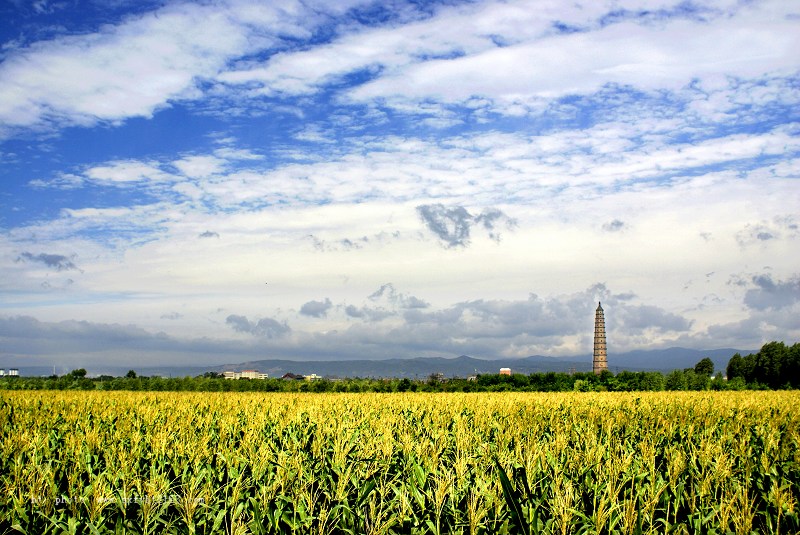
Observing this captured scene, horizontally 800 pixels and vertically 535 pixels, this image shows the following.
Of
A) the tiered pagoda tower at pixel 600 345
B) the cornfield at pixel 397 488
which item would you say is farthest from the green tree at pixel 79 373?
the tiered pagoda tower at pixel 600 345

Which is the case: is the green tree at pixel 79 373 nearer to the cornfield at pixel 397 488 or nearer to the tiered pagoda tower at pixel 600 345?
the cornfield at pixel 397 488

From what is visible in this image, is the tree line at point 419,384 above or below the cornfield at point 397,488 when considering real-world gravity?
below

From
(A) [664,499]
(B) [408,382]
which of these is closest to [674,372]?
(B) [408,382]

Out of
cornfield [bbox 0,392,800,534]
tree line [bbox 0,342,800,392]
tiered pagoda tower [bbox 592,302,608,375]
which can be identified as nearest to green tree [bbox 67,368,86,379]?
tree line [bbox 0,342,800,392]

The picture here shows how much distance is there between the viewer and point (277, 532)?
6770mm

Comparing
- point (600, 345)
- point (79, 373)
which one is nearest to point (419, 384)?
point (79, 373)

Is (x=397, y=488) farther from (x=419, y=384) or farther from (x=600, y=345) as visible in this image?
(x=600, y=345)

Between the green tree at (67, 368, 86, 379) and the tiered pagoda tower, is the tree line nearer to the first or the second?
the green tree at (67, 368, 86, 379)

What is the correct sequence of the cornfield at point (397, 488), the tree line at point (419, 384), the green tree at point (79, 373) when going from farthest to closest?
1. the green tree at point (79, 373)
2. the tree line at point (419, 384)
3. the cornfield at point (397, 488)

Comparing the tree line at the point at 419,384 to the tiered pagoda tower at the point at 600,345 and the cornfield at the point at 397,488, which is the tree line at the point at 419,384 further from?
the tiered pagoda tower at the point at 600,345

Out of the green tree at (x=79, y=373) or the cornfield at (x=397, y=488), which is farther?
the green tree at (x=79, y=373)

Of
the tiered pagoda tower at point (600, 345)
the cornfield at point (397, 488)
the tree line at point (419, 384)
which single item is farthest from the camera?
the tiered pagoda tower at point (600, 345)

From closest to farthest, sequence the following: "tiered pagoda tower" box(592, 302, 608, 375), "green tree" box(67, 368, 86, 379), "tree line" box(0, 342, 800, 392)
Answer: "tree line" box(0, 342, 800, 392) < "green tree" box(67, 368, 86, 379) < "tiered pagoda tower" box(592, 302, 608, 375)

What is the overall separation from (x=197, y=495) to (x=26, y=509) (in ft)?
5.92
